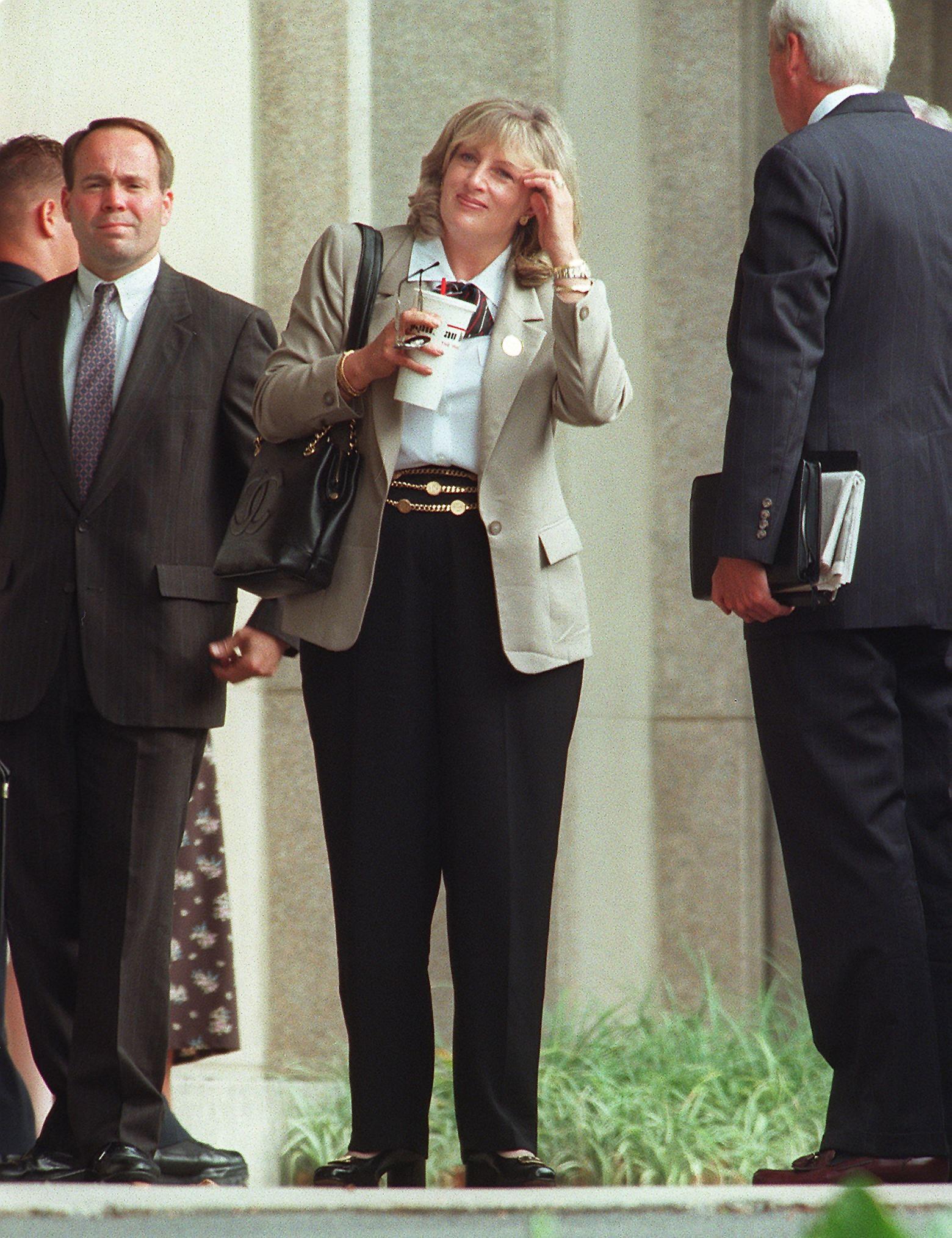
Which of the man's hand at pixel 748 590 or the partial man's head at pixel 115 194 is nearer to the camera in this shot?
the man's hand at pixel 748 590

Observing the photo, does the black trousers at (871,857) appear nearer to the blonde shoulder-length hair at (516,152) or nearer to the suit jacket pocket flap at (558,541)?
the suit jacket pocket flap at (558,541)

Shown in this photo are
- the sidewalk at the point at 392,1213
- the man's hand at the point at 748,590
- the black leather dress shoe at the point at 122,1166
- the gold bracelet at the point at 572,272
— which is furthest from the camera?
the black leather dress shoe at the point at 122,1166

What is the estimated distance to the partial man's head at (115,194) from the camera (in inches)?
130

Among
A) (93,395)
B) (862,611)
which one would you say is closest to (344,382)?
(93,395)

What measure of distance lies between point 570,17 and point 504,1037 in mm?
3373

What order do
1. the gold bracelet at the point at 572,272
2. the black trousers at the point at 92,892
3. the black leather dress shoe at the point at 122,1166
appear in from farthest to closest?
the black trousers at the point at 92,892
the black leather dress shoe at the point at 122,1166
the gold bracelet at the point at 572,272

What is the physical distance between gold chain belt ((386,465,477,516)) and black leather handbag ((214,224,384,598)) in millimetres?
93

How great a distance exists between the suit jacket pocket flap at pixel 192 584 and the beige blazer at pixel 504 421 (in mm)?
305

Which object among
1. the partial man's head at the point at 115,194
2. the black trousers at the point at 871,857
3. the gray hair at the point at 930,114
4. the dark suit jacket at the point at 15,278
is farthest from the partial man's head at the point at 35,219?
the black trousers at the point at 871,857

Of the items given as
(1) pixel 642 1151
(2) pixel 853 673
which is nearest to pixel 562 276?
(2) pixel 853 673

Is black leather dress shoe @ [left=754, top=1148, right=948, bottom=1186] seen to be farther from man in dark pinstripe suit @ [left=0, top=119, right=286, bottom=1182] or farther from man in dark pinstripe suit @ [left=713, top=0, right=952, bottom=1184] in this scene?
man in dark pinstripe suit @ [left=0, top=119, right=286, bottom=1182]

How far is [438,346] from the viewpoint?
104 inches

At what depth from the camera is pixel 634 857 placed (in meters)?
5.19

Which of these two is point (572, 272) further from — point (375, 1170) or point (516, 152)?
point (375, 1170)
